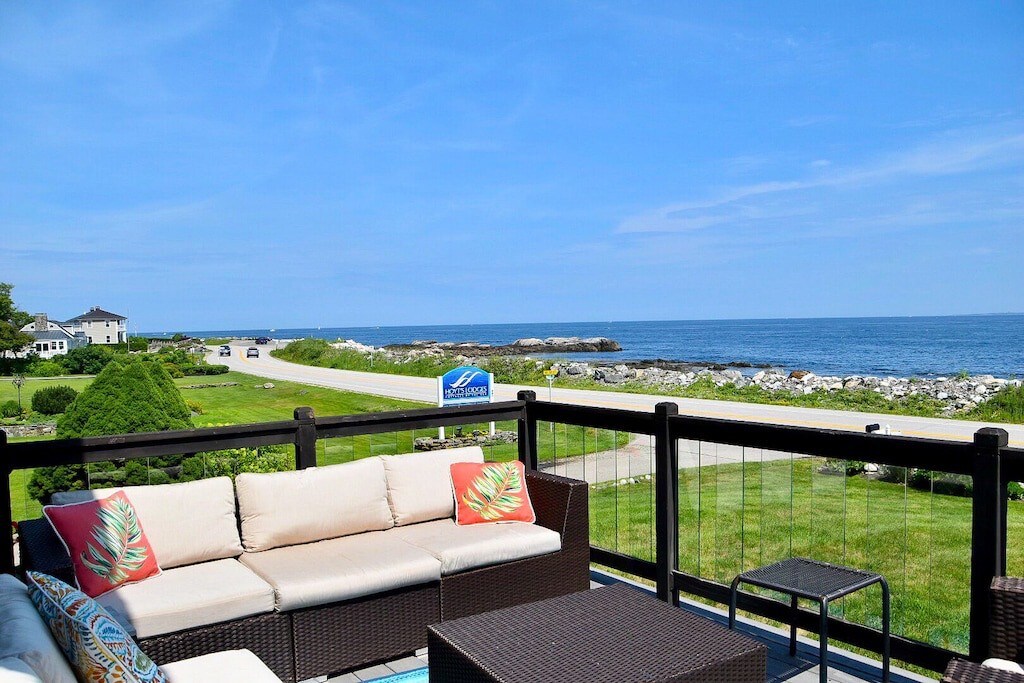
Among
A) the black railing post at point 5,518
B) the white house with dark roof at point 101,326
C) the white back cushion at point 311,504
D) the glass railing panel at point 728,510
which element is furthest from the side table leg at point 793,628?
the white house with dark roof at point 101,326

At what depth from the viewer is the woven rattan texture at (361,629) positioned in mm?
2959

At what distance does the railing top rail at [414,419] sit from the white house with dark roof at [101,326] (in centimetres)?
3386

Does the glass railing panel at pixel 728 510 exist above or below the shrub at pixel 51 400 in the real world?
above

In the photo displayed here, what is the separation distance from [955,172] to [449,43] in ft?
131

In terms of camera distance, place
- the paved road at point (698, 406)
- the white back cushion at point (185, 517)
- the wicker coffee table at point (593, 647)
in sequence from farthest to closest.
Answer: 1. the paved road at point (698, 406)
2. the white back cushion at point (185, 517)
3. the wicker coffee table at point (593, 647)

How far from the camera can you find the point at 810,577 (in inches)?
104

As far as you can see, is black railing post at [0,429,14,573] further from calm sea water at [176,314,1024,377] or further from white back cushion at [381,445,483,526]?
calm sea water at [176,314,1024,377]

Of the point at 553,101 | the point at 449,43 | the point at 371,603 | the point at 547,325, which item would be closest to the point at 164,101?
the point at 449,43

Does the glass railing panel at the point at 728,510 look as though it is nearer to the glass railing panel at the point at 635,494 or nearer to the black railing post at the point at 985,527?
the glass railing panel at the point at 635,494

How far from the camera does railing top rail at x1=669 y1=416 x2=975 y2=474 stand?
2.75m

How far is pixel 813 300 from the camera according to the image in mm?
54344

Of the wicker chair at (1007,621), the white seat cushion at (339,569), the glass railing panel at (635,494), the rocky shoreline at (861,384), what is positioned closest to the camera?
the wicker chair at (1007,621)

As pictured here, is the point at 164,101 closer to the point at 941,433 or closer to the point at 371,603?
the point at 941,433

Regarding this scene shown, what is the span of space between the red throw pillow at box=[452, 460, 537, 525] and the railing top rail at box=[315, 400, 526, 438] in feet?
1.57
